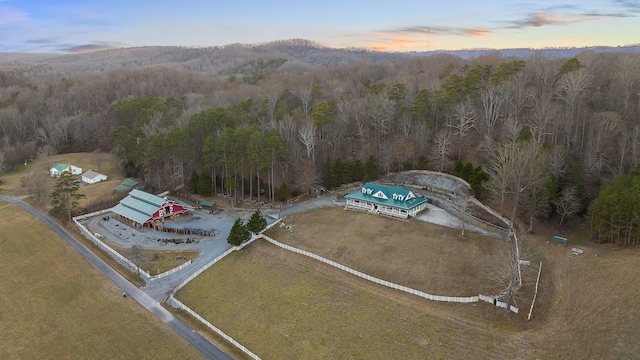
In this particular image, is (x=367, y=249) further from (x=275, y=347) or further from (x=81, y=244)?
(x=81, y=244)

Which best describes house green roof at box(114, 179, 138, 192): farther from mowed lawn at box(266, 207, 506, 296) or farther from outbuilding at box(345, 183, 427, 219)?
outbuilding at box(345, 183, 427, 219)

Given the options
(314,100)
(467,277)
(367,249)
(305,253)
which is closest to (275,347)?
(305,253)

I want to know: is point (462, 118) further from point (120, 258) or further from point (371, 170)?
point (120, 258)

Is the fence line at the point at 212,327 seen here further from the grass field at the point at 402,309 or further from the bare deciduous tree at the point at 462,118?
the bare deciduous tree at the point at 462,118

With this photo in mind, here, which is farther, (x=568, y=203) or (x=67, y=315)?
(x=568, y=203)

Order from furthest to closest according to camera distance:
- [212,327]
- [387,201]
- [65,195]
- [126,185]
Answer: [126,185] → [65,195] → [387,201] → [212,327]

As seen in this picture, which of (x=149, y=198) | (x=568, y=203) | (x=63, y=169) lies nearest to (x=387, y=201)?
(x=568, y=203)

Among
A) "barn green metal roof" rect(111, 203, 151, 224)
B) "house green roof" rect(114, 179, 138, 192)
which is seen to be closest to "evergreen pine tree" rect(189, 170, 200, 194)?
"barn green metal roof" rect(111, 203, 151, 224)
